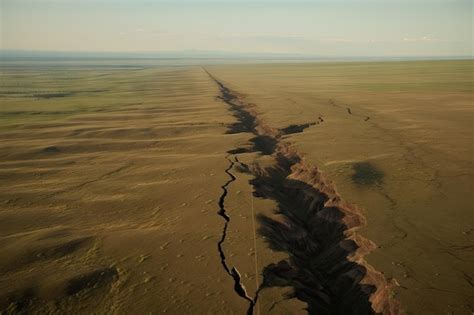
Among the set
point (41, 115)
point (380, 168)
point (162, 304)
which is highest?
point (41, 115)

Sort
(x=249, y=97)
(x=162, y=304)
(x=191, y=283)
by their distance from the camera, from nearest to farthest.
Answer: (x=162, y=304) → (x=191, y=283) → (x=249, y=97)

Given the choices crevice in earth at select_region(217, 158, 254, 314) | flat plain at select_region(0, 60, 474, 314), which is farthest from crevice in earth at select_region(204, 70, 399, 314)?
crevice in earth at select_region(217, 158, 254, 314)

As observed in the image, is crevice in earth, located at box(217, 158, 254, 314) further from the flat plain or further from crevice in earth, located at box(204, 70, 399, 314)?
crevice in earth, located at box(204, 70, 399, 314)

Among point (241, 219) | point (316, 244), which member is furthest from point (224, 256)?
point (316, 244)

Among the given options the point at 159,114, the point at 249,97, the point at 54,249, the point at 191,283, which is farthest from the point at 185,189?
the point at 249,97

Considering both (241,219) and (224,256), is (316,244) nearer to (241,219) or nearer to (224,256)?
(241,219)

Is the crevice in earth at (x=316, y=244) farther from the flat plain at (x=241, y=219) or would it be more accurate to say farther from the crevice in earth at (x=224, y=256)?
the crevice in earth at (x=224, y=256)

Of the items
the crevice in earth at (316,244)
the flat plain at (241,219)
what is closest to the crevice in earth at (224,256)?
the flat plain at (241,219)

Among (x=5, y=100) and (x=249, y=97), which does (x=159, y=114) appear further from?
(x=5, y=100)
